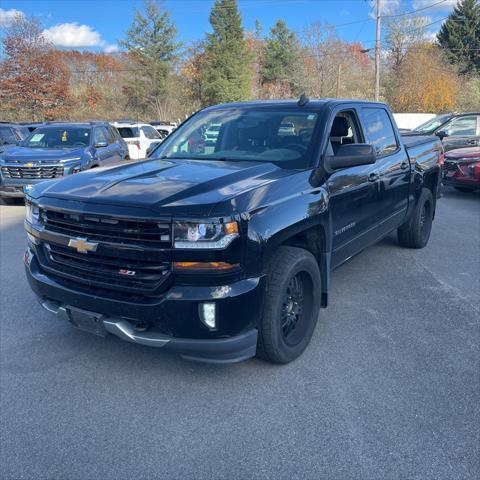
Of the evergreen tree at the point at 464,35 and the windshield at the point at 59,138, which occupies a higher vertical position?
the evergreen tree at the point at 464,35

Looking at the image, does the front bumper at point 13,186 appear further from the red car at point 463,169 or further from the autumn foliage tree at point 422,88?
the autumn foliage tree at point 422,88

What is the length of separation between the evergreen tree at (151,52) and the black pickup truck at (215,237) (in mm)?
43171

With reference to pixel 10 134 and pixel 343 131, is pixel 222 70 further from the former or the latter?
pixel 343 131

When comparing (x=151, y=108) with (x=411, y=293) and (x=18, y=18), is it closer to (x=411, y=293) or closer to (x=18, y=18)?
(x=18, y=18)

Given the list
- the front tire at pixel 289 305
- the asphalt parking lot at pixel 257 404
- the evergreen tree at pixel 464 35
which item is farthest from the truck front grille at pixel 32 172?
the evergreen tree at pixel 464 35

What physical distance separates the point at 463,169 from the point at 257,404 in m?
9.12

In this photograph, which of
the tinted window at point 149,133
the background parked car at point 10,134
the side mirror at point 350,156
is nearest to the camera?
the side mirror at point 350,156

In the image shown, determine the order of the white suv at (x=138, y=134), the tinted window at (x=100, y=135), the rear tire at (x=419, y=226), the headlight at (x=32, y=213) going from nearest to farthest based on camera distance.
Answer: the headlight at (x=32, y=213), the rear tire at (x=419, y=226), the tinted window at (x=100, y=135), the white suv at (x=138, y=134)

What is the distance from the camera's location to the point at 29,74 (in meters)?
32.8

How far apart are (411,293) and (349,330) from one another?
48.8 inches

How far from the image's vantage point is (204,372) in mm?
3469

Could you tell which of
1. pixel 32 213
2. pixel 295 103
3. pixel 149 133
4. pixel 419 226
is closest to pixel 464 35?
pixel 149 133

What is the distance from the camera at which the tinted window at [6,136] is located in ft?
44.1

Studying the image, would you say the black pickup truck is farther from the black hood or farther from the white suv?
the white suv
